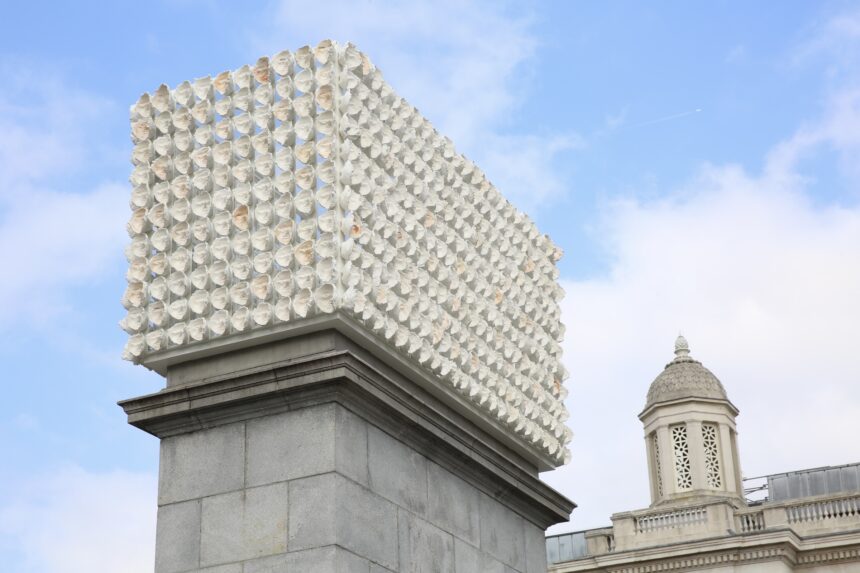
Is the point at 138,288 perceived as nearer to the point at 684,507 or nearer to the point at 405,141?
the point at 405,141

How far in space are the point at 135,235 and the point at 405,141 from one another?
3.45 metres

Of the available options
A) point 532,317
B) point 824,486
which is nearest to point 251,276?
point 532,317

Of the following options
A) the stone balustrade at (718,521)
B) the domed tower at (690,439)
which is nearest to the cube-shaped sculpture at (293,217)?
the stone balustrade at (718,521)

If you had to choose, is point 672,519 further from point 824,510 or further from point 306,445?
point 306,445

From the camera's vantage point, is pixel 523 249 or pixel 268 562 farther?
pixel 523 249

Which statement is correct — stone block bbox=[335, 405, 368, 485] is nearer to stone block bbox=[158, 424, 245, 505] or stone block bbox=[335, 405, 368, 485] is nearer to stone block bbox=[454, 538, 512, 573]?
stone block bbox=[158, 424, 245, 505]

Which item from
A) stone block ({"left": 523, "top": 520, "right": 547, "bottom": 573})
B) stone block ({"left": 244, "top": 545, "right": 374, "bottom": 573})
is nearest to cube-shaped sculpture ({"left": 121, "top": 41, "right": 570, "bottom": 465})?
stone block ({"left": 523, "top": 520, "right": 547, "bottom": 573})

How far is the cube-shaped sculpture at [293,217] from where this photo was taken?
16109 mm

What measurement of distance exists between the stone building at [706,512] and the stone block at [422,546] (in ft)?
123

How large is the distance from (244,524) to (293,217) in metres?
3.42

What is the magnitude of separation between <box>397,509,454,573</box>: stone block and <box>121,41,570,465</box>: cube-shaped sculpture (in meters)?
1.85

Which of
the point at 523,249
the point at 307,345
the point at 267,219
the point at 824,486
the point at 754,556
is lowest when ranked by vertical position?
the point at 307,345

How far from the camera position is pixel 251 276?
1639 cm

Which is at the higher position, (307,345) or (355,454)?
(307,345)
